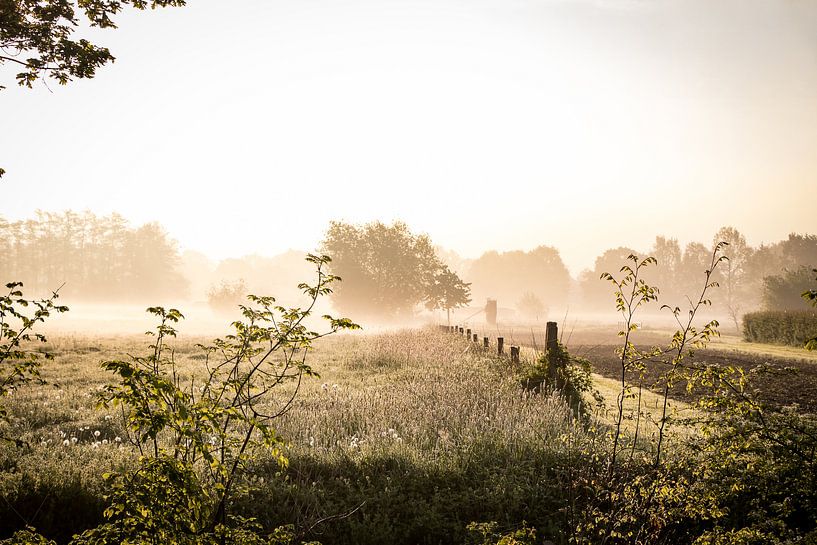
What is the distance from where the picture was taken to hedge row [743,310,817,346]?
82.1 ft

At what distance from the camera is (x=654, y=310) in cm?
10956

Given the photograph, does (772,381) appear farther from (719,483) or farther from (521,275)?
(521,275)

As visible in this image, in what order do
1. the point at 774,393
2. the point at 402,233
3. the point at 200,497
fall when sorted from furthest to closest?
the point at 402,233 < the point at 774,393 < the point at 200,497

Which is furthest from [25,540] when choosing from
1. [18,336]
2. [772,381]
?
[772,381]

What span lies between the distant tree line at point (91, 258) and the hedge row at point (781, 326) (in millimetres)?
82450

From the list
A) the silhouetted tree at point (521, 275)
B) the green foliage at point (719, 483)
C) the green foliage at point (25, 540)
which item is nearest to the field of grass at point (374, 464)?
the green foliage at point (719, 483)

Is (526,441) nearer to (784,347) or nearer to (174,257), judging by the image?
(784,347)

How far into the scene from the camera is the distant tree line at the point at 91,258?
73.2m

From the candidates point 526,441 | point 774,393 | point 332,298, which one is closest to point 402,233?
point 332,298

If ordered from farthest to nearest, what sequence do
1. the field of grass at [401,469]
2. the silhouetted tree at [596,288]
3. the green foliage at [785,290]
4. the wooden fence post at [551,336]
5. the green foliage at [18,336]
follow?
the silhouetted tree at [596,288]
the green foliage at [785,290]
the wooden fence post at [551,336]
the field of grass at [401,469]
the green foliage at [18,336]

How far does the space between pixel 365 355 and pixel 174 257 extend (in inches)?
3171

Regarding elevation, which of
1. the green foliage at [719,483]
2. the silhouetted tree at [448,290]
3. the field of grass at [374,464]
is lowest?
the field of grass at [374,464]

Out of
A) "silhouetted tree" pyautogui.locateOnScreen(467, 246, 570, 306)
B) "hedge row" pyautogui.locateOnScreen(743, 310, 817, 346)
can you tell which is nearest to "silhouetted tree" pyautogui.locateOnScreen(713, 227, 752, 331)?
"silhouetted tree" pyautogui.locateOnScreen(467, 246, 570, 306)

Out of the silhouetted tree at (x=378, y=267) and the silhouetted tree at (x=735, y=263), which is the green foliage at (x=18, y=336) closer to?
the silhouetted tree at (x=378, y=267)
